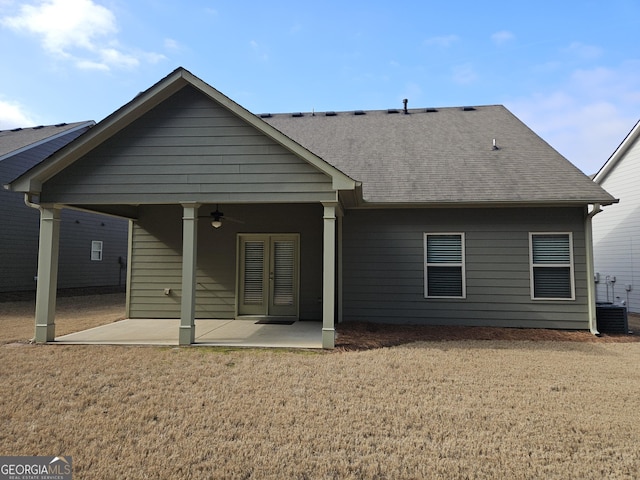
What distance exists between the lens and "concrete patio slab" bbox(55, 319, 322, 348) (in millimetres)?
A: 6945

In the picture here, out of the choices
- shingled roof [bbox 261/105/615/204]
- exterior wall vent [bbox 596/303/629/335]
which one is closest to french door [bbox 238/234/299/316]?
shingled roof [bbox 261/105/615/204]

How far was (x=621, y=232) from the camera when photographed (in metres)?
13.3

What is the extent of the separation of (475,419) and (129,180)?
6.44m

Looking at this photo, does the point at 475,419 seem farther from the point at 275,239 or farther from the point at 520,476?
the point at 275,239

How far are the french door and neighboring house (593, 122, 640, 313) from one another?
425 inches

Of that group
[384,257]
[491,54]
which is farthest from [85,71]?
[491,54]

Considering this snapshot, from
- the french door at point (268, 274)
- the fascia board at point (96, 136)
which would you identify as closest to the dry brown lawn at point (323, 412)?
the fascia board at point (96, 136)

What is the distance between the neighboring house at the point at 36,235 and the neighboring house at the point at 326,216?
891cm

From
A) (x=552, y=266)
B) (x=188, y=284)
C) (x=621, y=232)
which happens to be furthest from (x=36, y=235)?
(x=621, y=232)

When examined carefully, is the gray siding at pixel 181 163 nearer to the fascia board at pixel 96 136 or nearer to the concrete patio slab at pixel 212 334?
the fascia board at pixel 96 136

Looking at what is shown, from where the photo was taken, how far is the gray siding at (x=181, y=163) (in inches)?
264

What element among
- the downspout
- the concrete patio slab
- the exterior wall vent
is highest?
the downspout

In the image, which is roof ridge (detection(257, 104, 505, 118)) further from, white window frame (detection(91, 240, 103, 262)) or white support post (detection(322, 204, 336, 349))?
white window frame (detection(91, 240, 103, 262))

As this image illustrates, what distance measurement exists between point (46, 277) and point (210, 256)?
11.8 ft
